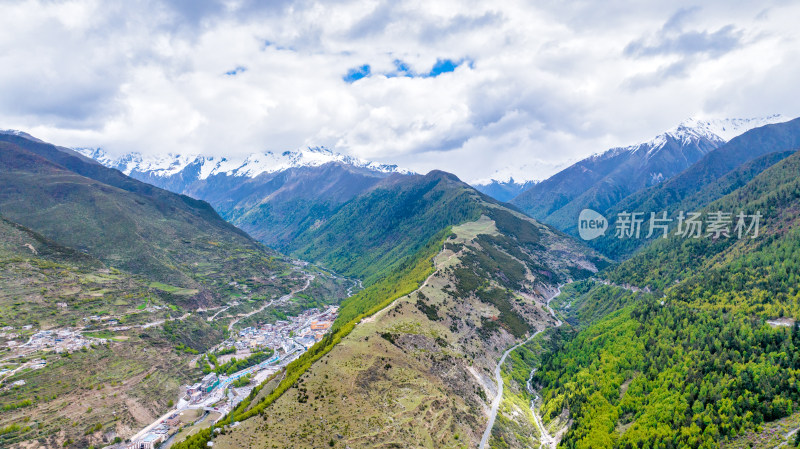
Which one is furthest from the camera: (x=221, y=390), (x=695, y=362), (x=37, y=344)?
(x=221, y=390)

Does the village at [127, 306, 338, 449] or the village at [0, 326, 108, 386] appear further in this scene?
the village at [0, 326, 108, 386]

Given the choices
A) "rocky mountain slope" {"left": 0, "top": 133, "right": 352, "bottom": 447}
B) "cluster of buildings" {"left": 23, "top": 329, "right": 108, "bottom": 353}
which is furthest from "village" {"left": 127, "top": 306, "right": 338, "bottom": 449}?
"cluster of buildings" {"left": 23, "top": 329, "right": 108, "bottom": 353}

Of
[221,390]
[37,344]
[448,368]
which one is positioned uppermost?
[37,344]

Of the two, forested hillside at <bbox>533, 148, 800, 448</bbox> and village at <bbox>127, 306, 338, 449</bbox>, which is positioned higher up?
village at <bbox>127, 306, 338, 449</bbox>

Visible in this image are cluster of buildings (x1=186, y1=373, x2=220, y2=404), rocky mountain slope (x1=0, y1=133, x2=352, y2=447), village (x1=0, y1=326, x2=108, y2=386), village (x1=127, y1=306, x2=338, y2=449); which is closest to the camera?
rocky mountain slope (x1=0, y1=133, x2=352, y2=447)

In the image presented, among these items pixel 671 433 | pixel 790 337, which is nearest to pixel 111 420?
pixel 671 433

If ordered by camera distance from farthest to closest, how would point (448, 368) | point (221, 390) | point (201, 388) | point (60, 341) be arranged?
point (201, 388), point (221, 390), point (60, 341), point (448, 368)

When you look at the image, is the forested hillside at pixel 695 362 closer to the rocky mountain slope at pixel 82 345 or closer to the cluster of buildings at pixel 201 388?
the cluster of buildings at pixel 201 388

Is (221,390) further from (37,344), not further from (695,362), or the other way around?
(695,362)

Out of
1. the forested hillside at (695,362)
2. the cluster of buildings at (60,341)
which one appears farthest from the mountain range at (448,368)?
the cluster of buildings at (60,341)

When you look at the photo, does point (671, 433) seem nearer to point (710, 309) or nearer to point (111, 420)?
point (710, 309)

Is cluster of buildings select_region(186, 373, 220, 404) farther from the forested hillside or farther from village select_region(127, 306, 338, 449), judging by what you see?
the forested hillside

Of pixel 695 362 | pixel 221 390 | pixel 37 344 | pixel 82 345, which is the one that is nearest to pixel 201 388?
pixel 221 390
